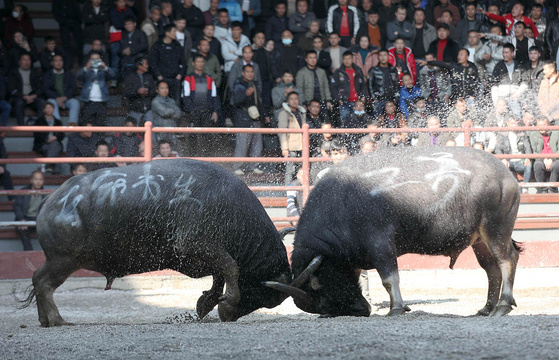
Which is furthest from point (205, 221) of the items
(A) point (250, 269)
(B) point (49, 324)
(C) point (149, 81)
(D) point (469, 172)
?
(C) point (149, 81)

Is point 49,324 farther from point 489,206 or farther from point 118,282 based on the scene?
point 489,206

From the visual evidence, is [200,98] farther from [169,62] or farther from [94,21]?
[94,21]

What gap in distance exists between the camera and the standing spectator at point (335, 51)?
13.2 m

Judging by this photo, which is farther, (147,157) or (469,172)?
(147,157)

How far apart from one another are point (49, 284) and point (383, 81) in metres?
7.08

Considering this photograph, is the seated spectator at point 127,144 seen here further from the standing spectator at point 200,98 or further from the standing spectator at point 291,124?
the standing spectator at point 291,124

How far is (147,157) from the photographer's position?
9578 millimetres

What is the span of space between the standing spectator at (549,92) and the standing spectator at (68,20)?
720 centimetres

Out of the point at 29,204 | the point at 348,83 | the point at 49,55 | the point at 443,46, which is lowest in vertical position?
the point at 29,204

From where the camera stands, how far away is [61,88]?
40.8ft

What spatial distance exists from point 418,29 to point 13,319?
8.55m

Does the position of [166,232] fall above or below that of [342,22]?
below

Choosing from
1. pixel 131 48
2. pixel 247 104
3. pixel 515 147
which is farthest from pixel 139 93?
pixel 515 147

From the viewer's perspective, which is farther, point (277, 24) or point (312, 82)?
point (277, 24)
